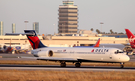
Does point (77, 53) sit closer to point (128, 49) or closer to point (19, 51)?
point (128, 49)

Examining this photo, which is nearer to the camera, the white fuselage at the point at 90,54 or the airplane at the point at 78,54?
the white fuselage at the point at 90,54

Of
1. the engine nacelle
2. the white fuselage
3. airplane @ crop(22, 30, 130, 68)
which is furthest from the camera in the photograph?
the engine nacelle

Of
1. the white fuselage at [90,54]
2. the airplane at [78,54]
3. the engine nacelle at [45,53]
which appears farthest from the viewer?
the engine nacelle at [45,53]

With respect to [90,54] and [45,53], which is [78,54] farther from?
[45,53]

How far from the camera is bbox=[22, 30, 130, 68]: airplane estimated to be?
43938 millimetres

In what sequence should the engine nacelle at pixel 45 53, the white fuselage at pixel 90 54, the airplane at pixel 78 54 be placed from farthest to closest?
the engine nacelle at pixel 45 53 → the airplane at pixel 78 54 → the white fuselage at pixel 90 54

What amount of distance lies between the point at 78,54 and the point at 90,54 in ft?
7.14

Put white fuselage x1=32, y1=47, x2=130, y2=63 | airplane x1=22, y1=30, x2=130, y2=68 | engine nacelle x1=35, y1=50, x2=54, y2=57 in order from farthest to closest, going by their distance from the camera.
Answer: engine nacelle x1=35, y1=50, x2=54, y2=57 < airplane x1=22, y1=30, x2=130, y2=68 < white fuselage x1=32, y1=47, x2=130, y2=63

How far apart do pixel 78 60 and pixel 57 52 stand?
4476mm

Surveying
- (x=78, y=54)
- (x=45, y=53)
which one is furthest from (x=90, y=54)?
(x=45, y=53)

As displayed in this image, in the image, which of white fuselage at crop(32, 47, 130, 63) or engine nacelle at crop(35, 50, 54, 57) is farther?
engine nacelle at crop(35, 50, 54, 57)

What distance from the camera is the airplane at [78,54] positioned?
4394cm

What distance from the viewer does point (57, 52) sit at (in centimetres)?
4853

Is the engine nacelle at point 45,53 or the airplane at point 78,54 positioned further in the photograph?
the engine nacelle at point 45,53
